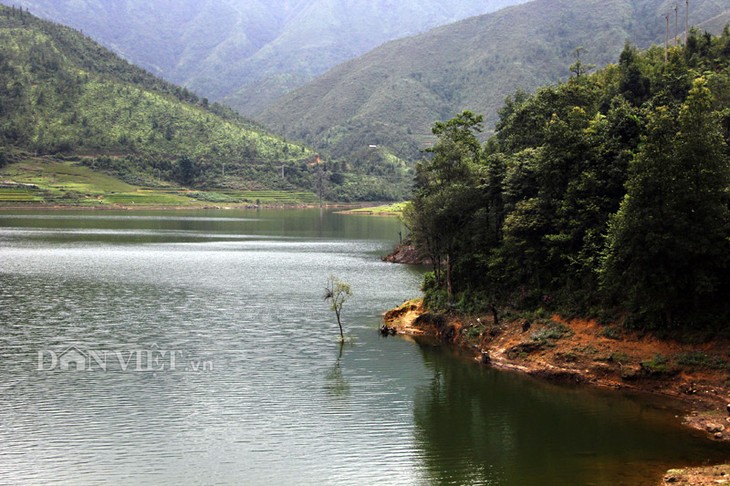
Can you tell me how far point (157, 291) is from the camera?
75.8 m

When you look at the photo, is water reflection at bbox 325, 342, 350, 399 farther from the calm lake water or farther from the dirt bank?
the dirt bank

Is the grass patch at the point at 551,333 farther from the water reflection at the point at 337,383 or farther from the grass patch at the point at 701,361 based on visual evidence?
the water reflection at the point at 337,383

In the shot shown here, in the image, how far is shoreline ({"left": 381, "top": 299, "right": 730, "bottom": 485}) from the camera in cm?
3716

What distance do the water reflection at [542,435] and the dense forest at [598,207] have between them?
7266mm

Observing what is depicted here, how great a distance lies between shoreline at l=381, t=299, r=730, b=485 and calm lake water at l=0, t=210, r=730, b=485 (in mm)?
1376

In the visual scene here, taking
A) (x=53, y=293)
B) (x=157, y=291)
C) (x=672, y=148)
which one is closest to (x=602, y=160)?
(x=672, y=148)

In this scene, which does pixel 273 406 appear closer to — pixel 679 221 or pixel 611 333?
pixel 611 333

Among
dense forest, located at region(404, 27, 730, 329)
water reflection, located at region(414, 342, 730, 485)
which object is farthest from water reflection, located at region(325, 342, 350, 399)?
dense forest, located at region(404, 27, 730, 329)

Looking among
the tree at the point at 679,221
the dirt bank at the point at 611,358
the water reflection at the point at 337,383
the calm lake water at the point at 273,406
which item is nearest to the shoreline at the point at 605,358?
the dirt bank at the point at 611,358

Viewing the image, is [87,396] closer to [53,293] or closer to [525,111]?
[53,293]

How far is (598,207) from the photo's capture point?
1902 inches

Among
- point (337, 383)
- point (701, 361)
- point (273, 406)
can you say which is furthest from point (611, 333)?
point (273, 406)

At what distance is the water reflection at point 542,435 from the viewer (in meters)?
30.4

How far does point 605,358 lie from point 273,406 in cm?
2054
